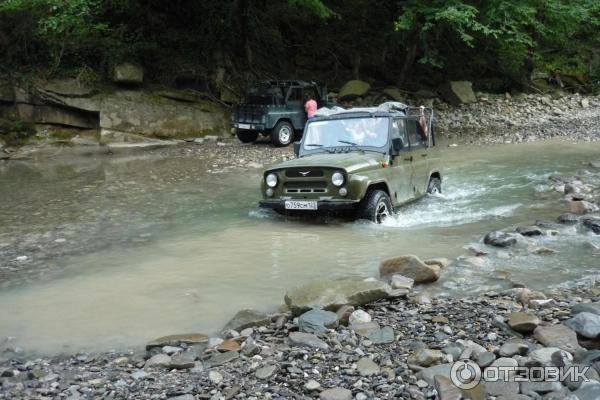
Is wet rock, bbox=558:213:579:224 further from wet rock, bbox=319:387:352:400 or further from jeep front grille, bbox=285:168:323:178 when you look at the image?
wet rock, bbox=319:387:352:400

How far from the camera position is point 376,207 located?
845cm

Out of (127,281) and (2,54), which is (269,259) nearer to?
(127,281)

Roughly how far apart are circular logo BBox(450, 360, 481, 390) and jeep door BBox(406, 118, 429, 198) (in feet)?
19.8

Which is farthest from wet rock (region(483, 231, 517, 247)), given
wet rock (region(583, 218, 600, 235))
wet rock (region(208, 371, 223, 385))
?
wet rock (region(208, 371, 223, 385))

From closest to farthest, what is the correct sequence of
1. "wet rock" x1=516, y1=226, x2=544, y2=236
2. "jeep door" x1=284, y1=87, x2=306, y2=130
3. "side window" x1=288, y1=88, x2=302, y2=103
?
"wet rock" x1=516, y1=226, x2=544, y2=236
"jeep door" x1=284, y1=87, x2=306, y2=130
"side window" x1=288, y1=88, x2=302, y2=103

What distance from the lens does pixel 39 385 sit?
3973mm

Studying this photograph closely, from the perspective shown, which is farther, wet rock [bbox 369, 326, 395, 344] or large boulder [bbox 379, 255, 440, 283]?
large boulder [bbox 379, 255, 440, 283]

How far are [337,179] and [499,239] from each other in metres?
2.31

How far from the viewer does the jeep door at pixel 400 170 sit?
29.6 ft

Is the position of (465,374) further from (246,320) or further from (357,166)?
(357,166)

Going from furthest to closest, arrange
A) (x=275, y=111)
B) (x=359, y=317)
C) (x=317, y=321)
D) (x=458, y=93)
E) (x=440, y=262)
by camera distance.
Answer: (x=458, y=93) → (x=275, y=111) → (x=440, y=262) → (x=359, y=317) → (x=317, y=321)

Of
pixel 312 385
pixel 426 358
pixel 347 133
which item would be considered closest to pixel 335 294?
pixel 426 358

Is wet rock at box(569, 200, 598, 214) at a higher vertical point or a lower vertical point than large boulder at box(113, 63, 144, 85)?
lower

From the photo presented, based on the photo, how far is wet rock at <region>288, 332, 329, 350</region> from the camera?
4.32 meters
